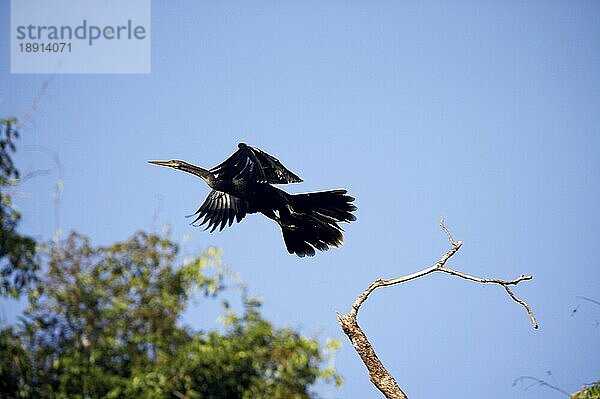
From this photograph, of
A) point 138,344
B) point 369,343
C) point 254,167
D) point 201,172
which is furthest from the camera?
point 138,344

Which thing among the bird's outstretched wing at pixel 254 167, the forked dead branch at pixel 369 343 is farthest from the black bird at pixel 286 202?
the forked dead branch at pixel 369 343

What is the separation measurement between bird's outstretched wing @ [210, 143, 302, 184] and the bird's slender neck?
15 cm

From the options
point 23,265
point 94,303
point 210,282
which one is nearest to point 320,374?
point 210,282

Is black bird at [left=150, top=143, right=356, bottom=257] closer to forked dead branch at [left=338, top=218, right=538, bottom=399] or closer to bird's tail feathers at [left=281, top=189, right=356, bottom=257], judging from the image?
bird's tail feathers at [left=281, top=189, right=356, bottom=257]

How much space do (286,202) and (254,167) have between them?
1.18ft

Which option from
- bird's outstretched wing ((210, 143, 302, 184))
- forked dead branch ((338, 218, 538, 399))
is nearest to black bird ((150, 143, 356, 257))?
bird's outstretched wing ((210, 143, 302, 184))

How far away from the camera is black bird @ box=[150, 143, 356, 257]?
22.3 ft

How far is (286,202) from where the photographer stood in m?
6.84

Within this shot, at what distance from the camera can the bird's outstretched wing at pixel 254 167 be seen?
6.73 m

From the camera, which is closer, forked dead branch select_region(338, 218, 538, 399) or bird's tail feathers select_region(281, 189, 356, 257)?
forked dead branch select_region(338, 218, 538, 399)

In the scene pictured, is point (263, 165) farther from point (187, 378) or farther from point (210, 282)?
point (210, 282)

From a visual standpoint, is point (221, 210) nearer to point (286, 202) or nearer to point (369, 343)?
point (286, 202)

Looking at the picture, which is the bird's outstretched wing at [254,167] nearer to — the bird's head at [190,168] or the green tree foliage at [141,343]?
the bird's head at [190,168]

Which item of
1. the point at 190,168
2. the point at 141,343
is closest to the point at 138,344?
the point at 141,343
